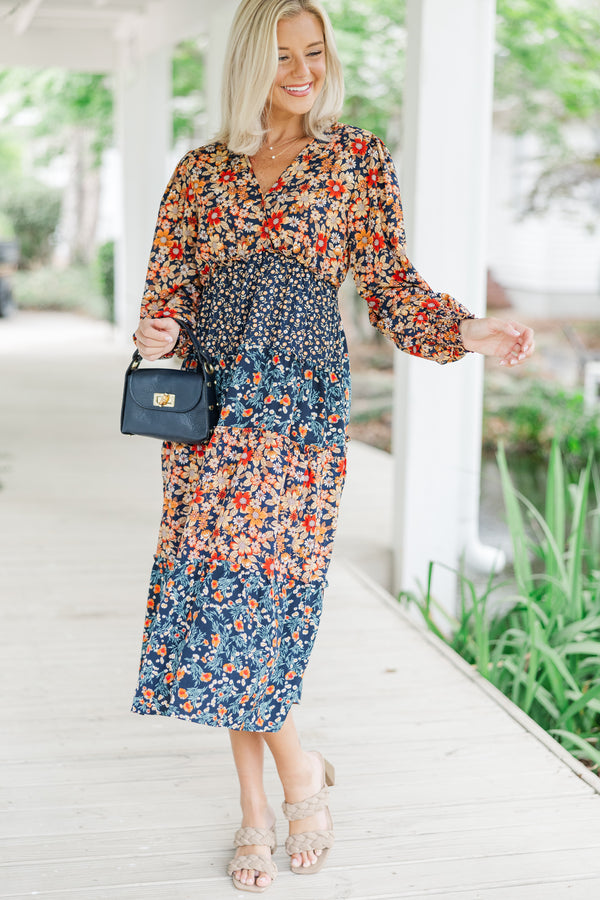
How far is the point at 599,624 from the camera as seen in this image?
3.20 metres

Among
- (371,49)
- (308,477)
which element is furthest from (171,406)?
(371,49)

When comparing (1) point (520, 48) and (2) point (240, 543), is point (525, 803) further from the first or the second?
(1) point (520, 48)

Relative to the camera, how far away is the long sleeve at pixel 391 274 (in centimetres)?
206

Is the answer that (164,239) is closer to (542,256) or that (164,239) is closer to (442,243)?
(442,243)

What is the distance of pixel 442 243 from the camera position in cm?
418

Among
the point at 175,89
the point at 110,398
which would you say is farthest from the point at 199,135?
the point at 110,398

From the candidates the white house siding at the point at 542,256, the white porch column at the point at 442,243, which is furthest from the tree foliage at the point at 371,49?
the white porch column at the point at 442,243

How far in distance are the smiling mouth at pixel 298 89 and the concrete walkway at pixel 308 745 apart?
147 cm

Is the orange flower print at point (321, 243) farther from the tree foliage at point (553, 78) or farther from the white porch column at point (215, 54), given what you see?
the tree foliage at point (553, 78)

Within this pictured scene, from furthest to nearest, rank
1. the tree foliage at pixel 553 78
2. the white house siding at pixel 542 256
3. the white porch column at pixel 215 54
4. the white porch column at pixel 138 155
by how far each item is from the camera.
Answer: the white house siding at pixel 542 256, the white porch column at pixel 138 155, the tree foliage at pixel 553 78, the white porch column at pixel 215 54

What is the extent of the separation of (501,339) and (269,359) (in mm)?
429

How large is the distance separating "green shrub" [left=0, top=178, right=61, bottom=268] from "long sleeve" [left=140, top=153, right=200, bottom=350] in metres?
18.7

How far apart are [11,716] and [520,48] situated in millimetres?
10572

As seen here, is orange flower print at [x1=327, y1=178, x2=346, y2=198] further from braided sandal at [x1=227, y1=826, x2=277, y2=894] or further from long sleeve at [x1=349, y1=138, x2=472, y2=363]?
braided sandal at [x1=227, y1=826, x2=277, y2=894]
